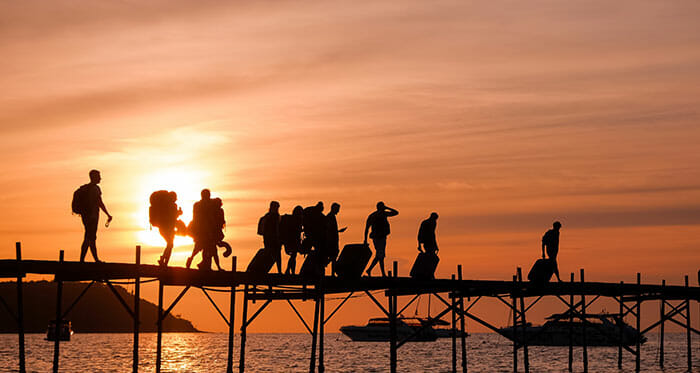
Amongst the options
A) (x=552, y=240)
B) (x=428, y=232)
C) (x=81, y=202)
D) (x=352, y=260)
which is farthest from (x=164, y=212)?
(x=552, y=240)

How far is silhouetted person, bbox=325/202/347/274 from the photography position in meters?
27.4

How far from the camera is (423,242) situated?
3041 centimetres

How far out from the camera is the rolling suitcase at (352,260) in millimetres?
28547

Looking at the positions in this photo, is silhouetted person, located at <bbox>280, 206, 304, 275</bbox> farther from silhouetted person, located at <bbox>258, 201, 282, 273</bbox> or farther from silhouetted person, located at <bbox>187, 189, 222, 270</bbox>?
silhouetted person, located at <bbox>187, 189, 222, 270</bbox>

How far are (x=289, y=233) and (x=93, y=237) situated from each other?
6.02 metres

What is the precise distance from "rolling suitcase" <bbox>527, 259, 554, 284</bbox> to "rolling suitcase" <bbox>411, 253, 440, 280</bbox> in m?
3.88

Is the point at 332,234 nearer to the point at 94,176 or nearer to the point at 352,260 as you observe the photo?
the point at 352,260

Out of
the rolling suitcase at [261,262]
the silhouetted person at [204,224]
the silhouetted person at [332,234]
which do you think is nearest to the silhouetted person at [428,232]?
the silhouetted person at [332,234]

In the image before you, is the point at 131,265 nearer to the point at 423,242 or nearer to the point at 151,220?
the point at 151,220

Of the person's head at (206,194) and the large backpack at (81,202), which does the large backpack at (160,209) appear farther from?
the large backpack at (81,202)

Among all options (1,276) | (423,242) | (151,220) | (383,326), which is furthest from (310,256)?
(383,326)

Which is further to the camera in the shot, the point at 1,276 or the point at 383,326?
the point at 383,326

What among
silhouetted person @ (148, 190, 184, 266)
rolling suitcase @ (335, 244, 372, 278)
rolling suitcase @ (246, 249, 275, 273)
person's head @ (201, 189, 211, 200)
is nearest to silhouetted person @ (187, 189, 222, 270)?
person's head @ (201, 189, 211, 200)

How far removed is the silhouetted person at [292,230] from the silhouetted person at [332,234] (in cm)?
83
